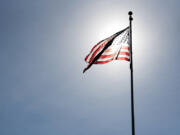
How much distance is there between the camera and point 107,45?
19.9 meters

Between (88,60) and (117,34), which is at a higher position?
(117,34)

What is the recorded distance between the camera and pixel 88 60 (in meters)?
20.3

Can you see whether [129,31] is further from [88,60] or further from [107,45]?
[88,60]

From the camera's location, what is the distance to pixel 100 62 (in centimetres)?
1989

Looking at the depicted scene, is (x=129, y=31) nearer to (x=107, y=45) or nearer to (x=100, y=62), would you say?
(x=107, y=45)

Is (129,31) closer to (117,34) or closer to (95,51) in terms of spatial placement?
(117,34)

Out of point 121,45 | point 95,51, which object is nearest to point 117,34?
point 121,45

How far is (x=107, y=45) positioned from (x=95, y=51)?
42.2 inches

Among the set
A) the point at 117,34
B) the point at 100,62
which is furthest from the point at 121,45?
the point at 100,62

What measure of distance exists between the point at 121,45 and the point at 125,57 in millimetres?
1116

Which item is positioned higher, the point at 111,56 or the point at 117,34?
the point at 117,34

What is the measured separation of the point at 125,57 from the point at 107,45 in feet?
5.51

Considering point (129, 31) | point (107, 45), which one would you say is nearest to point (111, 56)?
point (107, 45)

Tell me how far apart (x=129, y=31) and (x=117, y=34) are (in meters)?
0.97
